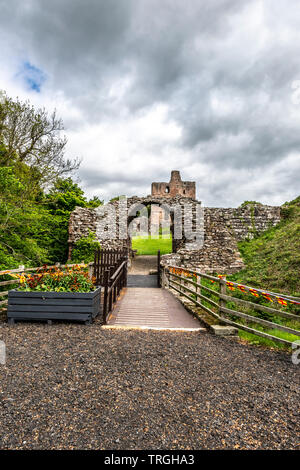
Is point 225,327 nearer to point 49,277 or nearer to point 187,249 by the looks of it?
point 49,277

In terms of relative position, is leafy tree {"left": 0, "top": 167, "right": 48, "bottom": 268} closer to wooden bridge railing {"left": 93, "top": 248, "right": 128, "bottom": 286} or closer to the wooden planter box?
the wooden planter box

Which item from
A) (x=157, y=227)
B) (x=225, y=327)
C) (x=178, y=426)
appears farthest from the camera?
(x=157, y=227)

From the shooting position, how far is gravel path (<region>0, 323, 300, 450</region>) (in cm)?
195

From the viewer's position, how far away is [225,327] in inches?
176

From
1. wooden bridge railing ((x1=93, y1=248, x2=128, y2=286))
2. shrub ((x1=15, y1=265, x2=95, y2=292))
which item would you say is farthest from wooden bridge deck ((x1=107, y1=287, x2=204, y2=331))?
wooden bridge railing ((x1=93, y1=248, x2=128, y2=286))

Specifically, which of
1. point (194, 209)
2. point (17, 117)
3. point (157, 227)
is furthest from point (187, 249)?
point (157, 227)

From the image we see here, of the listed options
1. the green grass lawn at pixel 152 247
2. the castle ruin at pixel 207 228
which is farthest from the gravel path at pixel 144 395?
the green grass lawn at pixel 152 247

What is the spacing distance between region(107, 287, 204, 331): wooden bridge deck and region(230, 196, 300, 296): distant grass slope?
3.92 meters

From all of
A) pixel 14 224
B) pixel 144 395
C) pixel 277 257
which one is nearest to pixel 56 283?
pixel 14 224

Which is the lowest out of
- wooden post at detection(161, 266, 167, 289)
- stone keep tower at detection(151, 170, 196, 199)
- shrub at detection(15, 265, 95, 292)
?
wooden post at detection(161, 266, 167, 289)

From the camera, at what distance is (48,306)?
4.73 m

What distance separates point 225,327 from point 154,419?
2.72 m

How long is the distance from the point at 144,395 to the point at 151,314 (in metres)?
3.12
